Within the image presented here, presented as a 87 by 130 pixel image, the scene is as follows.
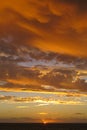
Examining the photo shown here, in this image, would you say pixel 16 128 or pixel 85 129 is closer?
pixel 85 129

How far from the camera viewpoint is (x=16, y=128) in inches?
2667

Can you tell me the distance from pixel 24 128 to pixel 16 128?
1.45 metres

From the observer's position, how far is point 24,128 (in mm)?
67500

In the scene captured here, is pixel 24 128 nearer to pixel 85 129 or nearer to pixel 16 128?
pixel 16 128

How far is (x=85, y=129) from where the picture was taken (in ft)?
206

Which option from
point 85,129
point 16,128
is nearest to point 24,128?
point 16,128

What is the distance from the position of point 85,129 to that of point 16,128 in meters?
12.7

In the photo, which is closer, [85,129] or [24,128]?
[85,129]

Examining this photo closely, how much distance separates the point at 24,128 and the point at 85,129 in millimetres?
11277
